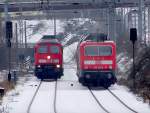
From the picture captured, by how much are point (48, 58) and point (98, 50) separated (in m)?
8.54

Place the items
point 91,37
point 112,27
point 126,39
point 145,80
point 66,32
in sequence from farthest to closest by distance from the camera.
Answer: point 66,32 → point 126,39 → point 112,27 → point 91,37 → point 145,80

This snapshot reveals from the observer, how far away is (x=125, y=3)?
221ft

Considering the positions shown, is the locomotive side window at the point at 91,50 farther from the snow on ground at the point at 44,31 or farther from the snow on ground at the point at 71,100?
the snow on ground at the point at 44,31

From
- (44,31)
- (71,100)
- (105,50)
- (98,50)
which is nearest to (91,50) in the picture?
(98,50)

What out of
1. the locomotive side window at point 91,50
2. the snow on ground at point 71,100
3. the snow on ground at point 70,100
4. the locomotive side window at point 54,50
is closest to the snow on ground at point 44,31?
the locomotive side window at point 54,50

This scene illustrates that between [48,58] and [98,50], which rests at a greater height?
[98,50]

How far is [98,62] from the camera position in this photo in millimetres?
38062

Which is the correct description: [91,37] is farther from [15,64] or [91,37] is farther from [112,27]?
[15,64]

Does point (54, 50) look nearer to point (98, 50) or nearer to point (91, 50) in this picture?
point (91, 50)

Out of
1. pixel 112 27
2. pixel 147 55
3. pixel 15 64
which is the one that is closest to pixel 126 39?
pixel 112 27

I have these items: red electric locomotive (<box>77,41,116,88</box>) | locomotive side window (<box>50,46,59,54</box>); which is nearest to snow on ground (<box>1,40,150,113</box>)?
red electric locomotive (<box>77,41,116,88</box>)

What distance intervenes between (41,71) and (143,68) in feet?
31.4

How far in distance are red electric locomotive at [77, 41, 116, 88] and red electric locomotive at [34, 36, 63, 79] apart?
7.90m

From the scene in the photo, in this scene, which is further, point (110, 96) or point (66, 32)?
point (66, 32)
